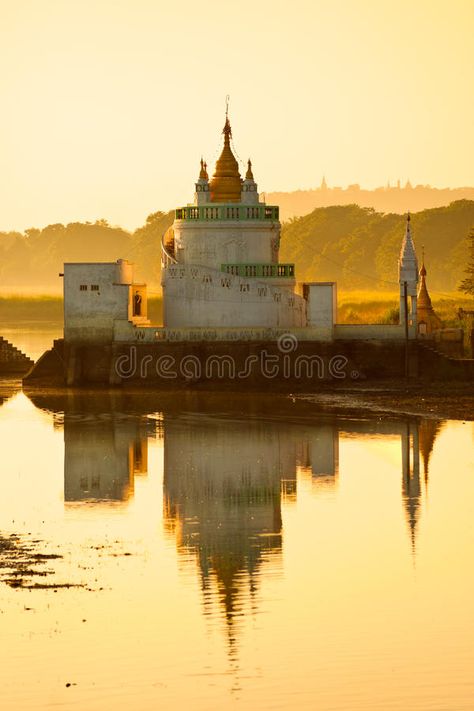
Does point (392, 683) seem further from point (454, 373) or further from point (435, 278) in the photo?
point (435, 278)

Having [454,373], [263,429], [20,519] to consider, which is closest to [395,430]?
[263,429]

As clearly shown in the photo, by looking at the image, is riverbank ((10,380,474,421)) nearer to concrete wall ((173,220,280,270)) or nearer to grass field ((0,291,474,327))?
concrete wall ((173,220,280,270))

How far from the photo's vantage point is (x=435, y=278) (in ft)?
620

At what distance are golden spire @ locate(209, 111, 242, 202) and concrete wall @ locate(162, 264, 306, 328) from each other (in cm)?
485

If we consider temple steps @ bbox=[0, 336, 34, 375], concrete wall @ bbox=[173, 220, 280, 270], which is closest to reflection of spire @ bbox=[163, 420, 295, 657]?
concrete wall @ bbox=[173, 220, 280, 270]

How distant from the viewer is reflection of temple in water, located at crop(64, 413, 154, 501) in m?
42.2

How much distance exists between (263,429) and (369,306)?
2583 inches

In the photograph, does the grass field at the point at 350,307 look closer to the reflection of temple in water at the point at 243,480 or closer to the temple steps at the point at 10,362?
the temple steps at the point at 10,362

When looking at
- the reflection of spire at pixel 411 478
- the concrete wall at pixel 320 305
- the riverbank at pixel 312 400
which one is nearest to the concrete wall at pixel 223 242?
the concrete wall at pixel 320 305

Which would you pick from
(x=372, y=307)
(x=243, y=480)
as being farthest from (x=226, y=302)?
(x=372, y=307)

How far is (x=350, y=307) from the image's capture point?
120 metres

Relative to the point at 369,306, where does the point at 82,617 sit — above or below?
below

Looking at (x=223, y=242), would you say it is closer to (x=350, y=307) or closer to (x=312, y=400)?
(x=312, y=400)

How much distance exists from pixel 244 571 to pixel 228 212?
4471 centimetres
